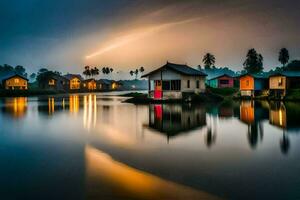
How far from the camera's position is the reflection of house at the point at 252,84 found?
61312 millimetres

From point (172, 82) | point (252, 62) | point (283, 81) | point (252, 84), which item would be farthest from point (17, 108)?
point (252, 62)

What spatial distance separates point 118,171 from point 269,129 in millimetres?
13887

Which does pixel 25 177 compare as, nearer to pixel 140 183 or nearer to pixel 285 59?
pixel 140 183

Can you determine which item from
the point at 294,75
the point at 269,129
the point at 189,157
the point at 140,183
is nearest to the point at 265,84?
the point at 294,75

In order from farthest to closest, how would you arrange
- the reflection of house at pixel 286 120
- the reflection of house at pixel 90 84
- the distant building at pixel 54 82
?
the reflection of house at pixel 90 84 → the distant building at pixel 54 82 → the reflection of house at pixel 286 120

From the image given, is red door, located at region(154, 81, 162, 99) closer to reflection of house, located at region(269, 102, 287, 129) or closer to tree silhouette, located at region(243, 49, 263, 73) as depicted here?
reflection of house, located at region(269, 102, 287, 129)

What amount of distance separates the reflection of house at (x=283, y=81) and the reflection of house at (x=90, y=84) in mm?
110674

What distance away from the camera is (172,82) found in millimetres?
51094

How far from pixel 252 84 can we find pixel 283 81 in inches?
270

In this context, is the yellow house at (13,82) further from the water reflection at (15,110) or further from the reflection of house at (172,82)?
the reflection of house at (172,82)

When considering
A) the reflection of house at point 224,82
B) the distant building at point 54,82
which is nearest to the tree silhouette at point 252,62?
the reflection of house at point 224,82

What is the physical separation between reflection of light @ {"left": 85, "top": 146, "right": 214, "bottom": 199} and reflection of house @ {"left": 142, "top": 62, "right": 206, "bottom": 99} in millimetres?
39673

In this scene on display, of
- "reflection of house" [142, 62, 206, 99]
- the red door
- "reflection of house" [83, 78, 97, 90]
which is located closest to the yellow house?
"reflection of house" [83, 78, 97, 90]

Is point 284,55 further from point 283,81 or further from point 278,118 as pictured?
point 278,118
